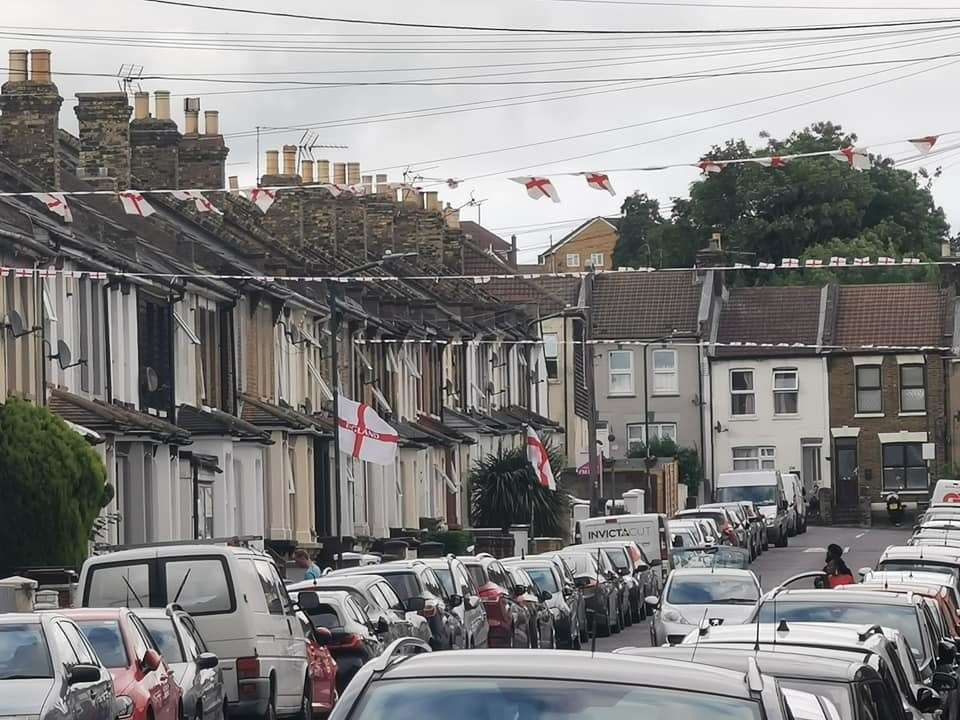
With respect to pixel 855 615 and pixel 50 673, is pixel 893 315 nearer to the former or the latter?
pixel 855 615

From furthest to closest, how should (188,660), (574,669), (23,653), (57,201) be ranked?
(57,201)
(188,660)
(23,653)
(574,669)

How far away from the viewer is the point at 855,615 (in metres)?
17.8

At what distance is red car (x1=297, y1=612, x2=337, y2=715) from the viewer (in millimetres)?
21266

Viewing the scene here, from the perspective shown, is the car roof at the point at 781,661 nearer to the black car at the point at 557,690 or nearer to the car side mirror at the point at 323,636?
the black car at the point at 557,690

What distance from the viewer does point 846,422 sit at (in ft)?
272

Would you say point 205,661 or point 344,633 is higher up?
point 205,661

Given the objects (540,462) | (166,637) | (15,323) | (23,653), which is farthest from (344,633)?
(540,462)

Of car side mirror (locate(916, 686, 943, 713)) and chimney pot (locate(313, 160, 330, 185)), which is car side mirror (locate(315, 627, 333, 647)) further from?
chimney pot (locate(313, 160, 330, 185))

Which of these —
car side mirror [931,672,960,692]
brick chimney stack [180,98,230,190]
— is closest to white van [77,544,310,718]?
car side mirror [931,672,960,692]

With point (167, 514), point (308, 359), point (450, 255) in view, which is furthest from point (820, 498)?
point (167, 514)

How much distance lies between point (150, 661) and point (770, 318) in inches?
2815

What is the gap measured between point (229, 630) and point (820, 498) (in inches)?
2493

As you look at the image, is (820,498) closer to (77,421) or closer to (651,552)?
(651,552)

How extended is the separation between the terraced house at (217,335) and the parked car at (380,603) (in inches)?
310
